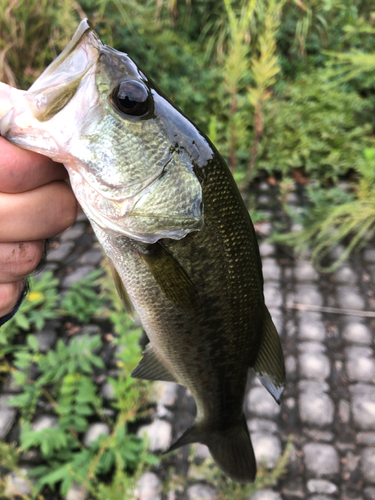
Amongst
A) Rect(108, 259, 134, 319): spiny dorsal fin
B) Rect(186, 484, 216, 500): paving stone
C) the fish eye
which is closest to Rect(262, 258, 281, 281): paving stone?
Rect(186, 484, 216, 500): paving stone

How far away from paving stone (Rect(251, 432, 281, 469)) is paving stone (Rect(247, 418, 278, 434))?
2cm

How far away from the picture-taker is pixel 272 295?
2588 millimetres

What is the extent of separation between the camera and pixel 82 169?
32.6 inches

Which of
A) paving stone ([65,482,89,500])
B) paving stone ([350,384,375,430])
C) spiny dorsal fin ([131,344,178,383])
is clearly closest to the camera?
spiny dorsal fin ([131,344,178,383])

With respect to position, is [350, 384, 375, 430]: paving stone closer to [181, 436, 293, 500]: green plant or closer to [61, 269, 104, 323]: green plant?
[181, 436, 293, 500]: green plant

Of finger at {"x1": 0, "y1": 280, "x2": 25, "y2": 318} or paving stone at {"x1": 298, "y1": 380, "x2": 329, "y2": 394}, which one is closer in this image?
finger at {"x1": 0, "y1": 280, "x2": 25, "y2": 318}

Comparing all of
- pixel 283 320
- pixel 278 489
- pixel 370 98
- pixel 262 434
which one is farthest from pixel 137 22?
pixel 278 489

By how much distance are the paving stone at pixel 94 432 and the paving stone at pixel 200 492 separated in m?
0.50

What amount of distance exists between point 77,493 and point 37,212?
1.45 metres

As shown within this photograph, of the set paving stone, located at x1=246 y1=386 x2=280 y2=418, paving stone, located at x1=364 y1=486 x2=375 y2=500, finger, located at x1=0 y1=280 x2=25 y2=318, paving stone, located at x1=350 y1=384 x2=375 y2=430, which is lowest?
paving stone, located at x1=350 y1=384 x2=375 y2=430

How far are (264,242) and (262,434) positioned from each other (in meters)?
1.59

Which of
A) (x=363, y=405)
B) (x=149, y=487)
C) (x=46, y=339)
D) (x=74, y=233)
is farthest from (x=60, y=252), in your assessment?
(x=363, y=405)

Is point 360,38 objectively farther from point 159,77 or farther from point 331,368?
point 331,368

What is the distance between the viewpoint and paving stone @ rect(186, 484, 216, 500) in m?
1.65
